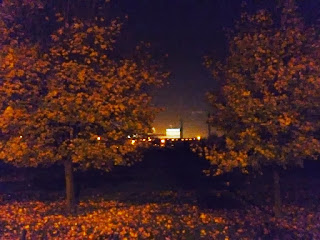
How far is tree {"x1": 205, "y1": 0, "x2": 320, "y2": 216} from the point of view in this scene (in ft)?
31.7

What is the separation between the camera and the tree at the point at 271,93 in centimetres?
967

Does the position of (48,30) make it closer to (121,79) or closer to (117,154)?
(121,79)

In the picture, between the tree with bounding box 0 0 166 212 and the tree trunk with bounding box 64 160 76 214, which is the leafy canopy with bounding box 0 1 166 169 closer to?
the tree with bounding box 0 0 166 212

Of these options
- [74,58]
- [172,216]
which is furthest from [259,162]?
[74,58]

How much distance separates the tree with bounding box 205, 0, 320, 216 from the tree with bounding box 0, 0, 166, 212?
154cm

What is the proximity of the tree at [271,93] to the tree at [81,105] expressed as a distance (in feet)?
5.04

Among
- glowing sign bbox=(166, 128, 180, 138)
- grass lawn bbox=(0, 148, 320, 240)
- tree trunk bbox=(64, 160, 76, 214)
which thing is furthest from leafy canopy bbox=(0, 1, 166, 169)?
glowing sign bbox=(166, 128, 180, 138)

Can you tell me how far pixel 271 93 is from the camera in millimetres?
9922

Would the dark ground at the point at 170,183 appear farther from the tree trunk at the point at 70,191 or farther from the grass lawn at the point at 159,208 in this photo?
the tree trunk at the point at 70,191

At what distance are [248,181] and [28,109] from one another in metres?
6.45

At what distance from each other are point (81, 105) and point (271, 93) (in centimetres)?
328

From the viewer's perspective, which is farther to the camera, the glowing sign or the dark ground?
the glowing sign

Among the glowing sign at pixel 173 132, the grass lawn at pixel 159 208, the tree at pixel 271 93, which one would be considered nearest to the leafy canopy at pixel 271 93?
the tree at pixel 271 93

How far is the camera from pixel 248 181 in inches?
573
